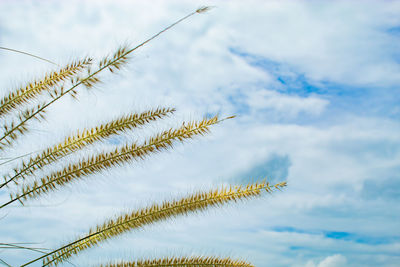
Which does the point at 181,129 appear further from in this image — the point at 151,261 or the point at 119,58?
the point at 151,261

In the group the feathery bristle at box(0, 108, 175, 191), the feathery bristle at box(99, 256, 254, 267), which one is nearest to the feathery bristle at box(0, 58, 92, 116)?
the feathery bristle at box(0, 108, 175, 191)

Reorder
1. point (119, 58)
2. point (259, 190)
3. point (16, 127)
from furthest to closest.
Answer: point (16, 127) → point (119, 58) → point (259, 190)

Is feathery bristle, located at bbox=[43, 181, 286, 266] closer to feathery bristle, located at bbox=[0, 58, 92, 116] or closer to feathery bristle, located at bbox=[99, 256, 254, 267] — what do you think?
feathery bristle, located at bbox=[99, 256, 254, 267]

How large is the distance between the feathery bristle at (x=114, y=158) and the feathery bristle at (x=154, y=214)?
1.08ft

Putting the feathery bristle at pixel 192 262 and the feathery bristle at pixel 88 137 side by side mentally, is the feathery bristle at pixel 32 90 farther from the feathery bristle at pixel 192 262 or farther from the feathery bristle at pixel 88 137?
the feathery bristle at pixel 192 262

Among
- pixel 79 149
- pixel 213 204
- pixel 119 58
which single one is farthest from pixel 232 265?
pixel 119 58

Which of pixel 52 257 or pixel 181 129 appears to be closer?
pixel 181 129

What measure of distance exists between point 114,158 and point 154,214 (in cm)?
43

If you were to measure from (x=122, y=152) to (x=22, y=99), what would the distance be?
984 millimetres

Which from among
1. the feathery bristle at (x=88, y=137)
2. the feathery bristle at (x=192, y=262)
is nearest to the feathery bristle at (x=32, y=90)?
the feathery bristle at (x=88, y=137)

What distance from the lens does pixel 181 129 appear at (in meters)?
2.31

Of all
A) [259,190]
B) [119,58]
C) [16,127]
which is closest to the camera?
[259,190]

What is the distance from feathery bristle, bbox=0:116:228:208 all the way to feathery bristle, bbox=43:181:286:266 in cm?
33

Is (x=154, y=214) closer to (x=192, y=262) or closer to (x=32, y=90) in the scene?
(x=192, y=262)
